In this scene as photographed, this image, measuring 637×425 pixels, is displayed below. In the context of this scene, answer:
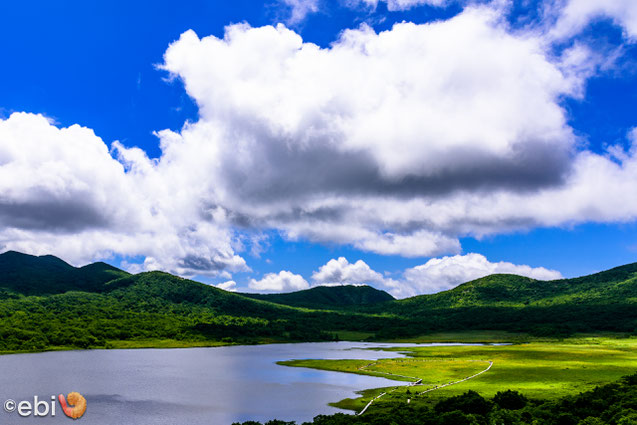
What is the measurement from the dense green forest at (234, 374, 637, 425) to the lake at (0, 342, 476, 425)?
18878mm

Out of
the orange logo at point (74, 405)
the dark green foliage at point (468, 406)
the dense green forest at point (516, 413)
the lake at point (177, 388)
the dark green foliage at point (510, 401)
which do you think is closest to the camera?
the dense green forest at point (516, 413)

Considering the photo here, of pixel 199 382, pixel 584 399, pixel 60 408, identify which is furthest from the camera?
pixel 199 382

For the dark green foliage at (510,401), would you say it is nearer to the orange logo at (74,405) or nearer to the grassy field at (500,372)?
the grassy field at (500,372)

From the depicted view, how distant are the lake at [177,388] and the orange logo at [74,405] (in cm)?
126

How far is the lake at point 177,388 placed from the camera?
71.9 m

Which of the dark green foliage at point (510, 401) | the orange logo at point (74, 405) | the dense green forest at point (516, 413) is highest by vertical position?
the dense green forest at point (516, 413)

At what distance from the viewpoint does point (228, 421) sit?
67.9m

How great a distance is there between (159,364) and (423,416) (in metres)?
118

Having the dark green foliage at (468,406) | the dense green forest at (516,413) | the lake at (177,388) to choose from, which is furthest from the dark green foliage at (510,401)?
the lake at (177,388)

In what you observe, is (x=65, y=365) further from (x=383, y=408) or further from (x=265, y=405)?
(x=383, y=408)

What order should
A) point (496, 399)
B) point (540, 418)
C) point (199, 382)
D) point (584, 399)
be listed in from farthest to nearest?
point (199, 382) → point (496, 399) → point (584, 399) → point (540, 418)

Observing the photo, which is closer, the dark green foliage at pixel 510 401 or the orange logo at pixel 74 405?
the dark green foliage at pixel 510 401

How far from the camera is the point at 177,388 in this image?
98.9 m

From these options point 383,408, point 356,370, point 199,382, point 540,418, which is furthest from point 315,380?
point 540,418
